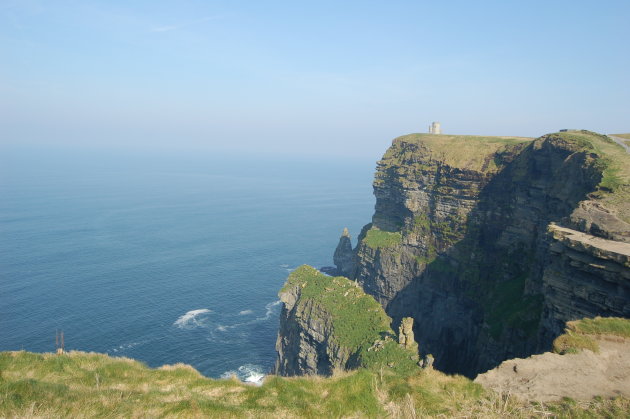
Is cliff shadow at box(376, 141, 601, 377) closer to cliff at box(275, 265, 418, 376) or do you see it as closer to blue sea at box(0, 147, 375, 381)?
cliff at box(275, 265, 418, 376)

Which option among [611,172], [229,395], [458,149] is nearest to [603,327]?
[229,395]

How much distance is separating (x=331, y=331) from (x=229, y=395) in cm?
3545

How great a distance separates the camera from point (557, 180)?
167 ft

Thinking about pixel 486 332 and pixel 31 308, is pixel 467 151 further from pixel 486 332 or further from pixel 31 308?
pixel 31 308

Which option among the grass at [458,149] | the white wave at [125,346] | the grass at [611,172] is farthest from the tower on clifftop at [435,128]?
the white wave at [125,346]

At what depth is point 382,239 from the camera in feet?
260

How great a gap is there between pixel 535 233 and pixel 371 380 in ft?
165

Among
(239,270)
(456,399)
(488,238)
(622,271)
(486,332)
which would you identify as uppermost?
(622,271)

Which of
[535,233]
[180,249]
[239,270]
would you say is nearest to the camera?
[535,233]

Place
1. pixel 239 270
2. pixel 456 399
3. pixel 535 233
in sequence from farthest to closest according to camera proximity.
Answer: pixel 239 270 → pixel 535 233 → pixel 456 399

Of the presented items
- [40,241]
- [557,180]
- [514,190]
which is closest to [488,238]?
[514,190]

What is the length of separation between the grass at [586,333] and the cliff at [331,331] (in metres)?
20.0

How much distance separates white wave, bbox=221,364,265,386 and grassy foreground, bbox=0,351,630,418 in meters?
46.6

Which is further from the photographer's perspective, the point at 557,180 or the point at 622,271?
the point at 557,180
